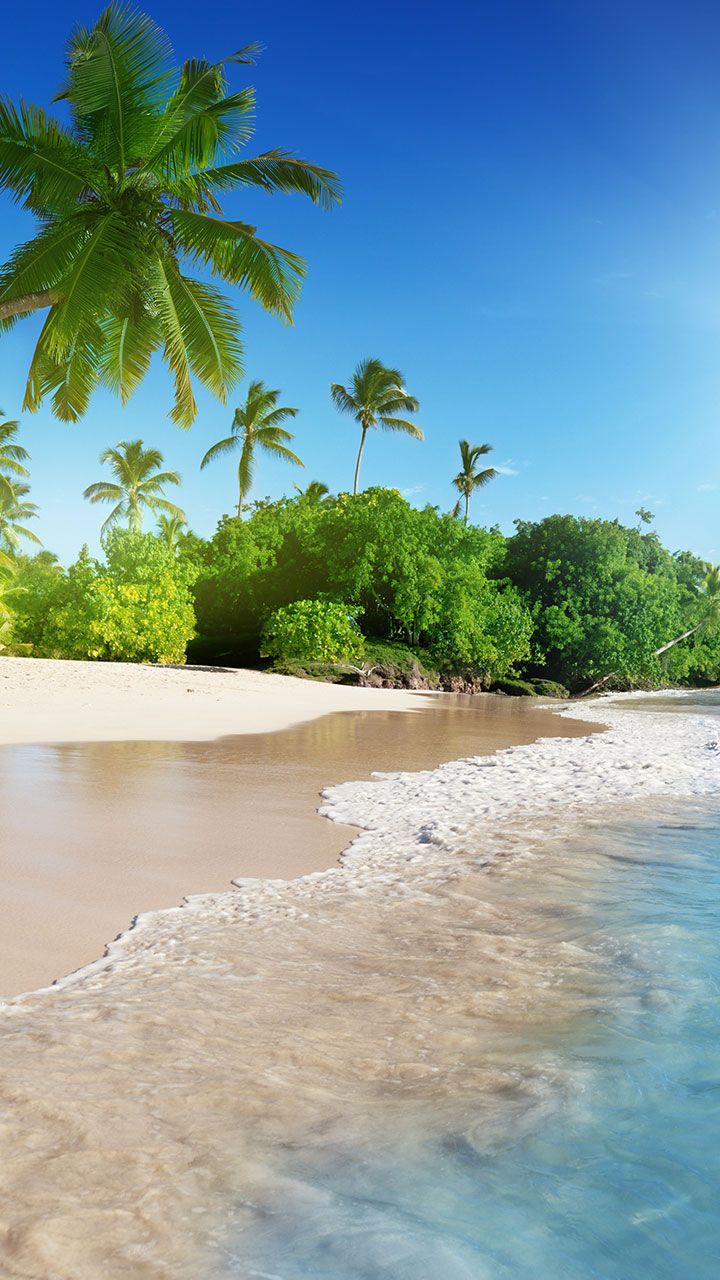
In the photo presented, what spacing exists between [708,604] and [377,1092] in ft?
155

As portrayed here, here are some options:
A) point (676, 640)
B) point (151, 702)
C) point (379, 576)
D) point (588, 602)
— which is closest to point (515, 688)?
point (588, 602)

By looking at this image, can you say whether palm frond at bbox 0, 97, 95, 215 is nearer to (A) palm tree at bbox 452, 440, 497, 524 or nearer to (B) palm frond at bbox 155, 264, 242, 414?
(B) palm frond at bbox 155, 264, 242, 414

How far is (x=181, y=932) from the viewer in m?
3.62

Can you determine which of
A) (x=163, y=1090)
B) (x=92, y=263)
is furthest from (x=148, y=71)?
(x=163, y=1090)

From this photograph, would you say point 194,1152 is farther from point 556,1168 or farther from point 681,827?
point 681,827

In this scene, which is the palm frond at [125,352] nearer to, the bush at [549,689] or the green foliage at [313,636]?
the green foliage at [313,636]

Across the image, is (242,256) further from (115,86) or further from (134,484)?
(134,484)

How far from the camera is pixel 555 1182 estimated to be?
203 centimetres

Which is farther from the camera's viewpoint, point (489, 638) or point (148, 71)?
point (489, 638)

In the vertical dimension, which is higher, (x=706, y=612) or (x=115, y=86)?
(x=115, y=86)

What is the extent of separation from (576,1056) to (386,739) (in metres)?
9.37

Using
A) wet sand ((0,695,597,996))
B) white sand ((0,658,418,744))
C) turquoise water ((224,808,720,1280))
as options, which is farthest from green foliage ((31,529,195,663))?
turquoise water ((224,808,720,1280))

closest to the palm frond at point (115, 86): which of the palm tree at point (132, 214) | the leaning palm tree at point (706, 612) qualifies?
the palm tree at point (132, 214)

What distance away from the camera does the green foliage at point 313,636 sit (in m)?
27.5
